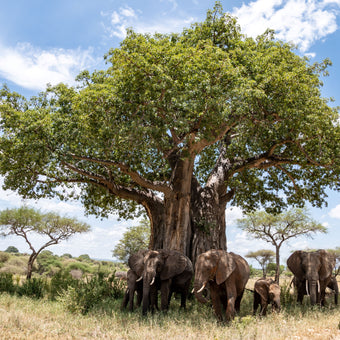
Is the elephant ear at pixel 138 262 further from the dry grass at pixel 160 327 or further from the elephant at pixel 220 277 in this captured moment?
the elephant at pixel 220 277

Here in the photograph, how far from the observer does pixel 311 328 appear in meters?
8.18

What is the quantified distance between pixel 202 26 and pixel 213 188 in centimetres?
714

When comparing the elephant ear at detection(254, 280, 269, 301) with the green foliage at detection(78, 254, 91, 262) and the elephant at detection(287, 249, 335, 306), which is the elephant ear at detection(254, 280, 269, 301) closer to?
the elephant at detection(287, 249, 335, 306)

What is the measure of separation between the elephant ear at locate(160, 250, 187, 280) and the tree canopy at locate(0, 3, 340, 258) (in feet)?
12.1

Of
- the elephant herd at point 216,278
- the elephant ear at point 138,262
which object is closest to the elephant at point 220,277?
the elephant herd at point 216,278

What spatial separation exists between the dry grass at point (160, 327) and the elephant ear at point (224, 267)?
1033mm

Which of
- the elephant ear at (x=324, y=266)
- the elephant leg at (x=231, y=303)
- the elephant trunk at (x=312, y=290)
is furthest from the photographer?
the elephant ear at (x=324, y=266)

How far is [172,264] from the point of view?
10805 mm

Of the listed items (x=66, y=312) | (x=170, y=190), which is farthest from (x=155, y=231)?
(x=66, y=312)

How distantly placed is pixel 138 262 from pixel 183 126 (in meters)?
4.56

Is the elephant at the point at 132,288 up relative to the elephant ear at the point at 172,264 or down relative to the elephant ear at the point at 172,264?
down

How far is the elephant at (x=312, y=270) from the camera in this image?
11.7m

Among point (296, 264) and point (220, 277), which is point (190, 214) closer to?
point (296, 264)

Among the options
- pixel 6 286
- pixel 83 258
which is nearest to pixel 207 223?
pixel 6 286
